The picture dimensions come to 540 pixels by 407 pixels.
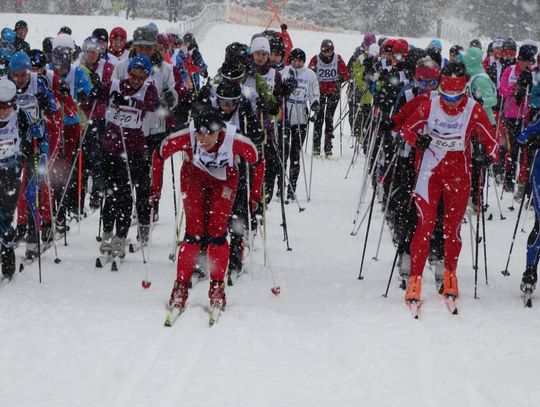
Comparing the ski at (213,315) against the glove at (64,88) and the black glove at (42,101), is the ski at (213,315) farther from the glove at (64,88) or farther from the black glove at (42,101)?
the glove at (64,88)

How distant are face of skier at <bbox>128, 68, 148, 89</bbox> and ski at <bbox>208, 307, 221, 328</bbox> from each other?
250 centimetres

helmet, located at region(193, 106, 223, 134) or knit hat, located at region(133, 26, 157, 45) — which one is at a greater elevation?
knit hat, located at region(133, 26, 157, 45)

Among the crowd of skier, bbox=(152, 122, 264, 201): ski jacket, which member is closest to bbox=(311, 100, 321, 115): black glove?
the crowd of skier

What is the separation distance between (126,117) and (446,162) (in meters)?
3.22

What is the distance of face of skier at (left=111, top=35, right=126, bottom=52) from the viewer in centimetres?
1195

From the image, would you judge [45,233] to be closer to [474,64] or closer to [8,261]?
[8,261]

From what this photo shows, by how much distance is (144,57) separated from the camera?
312 inches

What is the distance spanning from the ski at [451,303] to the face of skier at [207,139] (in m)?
2.51

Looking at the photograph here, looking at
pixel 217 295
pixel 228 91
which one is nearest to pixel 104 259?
pixel 217 295

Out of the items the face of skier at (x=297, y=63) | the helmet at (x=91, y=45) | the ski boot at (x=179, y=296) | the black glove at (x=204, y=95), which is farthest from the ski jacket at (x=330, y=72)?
the ski boot at (x=179, y=296)

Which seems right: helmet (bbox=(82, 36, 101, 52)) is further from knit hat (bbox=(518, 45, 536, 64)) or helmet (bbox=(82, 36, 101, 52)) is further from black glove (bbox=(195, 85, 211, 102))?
knit hat (bbox=(518, 45, 536, 64))

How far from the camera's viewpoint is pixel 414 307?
711cm

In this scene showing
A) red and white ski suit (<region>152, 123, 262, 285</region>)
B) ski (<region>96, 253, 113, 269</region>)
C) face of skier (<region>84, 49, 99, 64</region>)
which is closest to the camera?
red and white ski suit (<region>152, 123, 262, 285</region>)

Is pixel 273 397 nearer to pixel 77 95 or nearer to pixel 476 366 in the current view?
pixel 476 366
